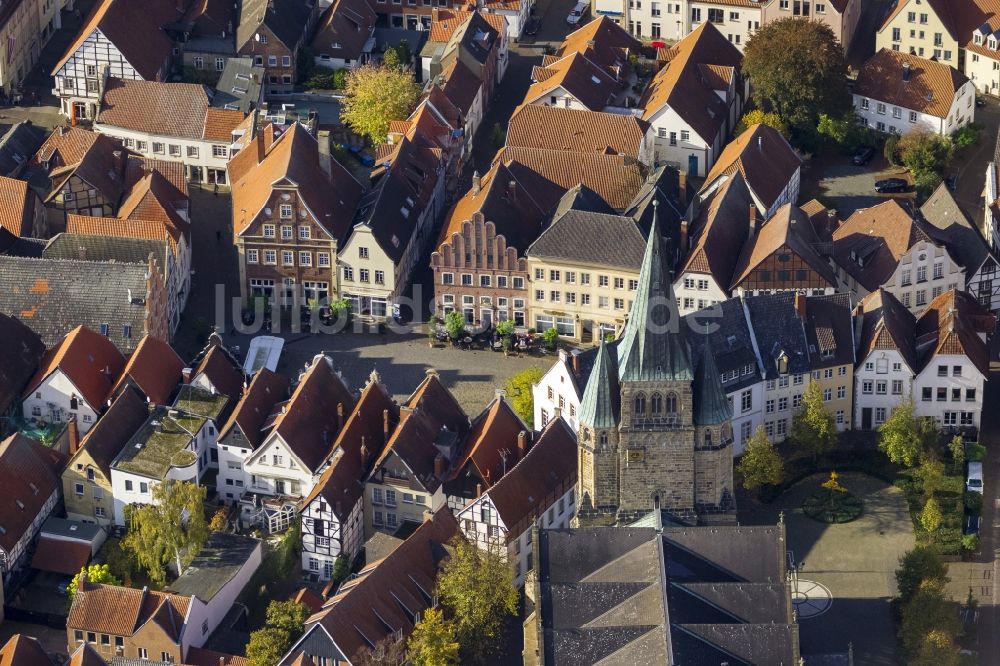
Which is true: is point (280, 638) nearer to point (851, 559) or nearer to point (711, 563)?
point (711, 563)

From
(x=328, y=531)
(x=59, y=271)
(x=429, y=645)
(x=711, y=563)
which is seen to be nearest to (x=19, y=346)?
(x=59, y=271)

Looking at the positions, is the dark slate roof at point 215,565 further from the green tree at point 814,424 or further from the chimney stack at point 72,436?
the green tree at point 814,424

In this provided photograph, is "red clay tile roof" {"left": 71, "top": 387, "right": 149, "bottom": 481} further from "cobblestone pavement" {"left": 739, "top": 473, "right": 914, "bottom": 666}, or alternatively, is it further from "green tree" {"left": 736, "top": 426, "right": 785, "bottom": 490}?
"cobblestone pavement" {"left": 739, "top": 473, "right": 914, "bottom": 666}

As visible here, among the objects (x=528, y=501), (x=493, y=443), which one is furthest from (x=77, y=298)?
(x=528, y=501)

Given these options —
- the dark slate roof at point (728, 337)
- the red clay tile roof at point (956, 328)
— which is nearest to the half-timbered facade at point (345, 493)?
the dark slate roof at point (728, 337)

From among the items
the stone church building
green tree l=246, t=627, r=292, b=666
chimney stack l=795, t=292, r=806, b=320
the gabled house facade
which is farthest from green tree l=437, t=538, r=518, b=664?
the gabled house facade
